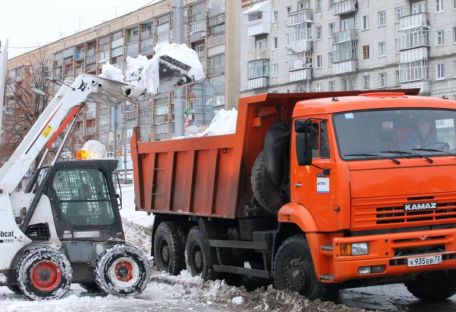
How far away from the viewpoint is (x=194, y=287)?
12.1m

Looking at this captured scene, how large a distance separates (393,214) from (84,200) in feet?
14.7

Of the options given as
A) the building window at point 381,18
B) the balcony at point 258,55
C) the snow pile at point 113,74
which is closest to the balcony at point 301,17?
the balcony at point 258,55

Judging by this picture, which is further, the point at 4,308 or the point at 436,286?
the point at 436,286

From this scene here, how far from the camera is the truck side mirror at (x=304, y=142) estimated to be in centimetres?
959

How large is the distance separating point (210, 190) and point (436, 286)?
3629 millimetres

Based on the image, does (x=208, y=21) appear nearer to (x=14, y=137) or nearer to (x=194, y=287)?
(x=14, y=137)

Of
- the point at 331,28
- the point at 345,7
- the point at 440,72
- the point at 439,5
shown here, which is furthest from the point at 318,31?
the point at 440,72

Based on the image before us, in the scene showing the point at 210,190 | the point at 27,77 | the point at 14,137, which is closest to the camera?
the point at 210,190

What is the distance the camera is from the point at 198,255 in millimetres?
13109

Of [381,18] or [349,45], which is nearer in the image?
[381,18]

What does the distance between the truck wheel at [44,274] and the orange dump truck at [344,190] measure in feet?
8.29

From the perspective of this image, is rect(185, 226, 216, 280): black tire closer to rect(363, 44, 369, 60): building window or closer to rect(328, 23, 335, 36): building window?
rect(363, 44, 369, 60): building window

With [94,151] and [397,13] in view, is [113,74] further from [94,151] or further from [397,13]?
[397,13]

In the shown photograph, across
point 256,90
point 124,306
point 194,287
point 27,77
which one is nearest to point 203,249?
point 194,287
